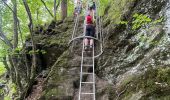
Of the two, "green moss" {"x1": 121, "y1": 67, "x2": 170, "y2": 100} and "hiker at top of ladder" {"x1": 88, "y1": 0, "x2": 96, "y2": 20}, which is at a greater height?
"hiker at top of ladder" {"x1": 88, "y1": 0, "x2": 96, "y2": 20}

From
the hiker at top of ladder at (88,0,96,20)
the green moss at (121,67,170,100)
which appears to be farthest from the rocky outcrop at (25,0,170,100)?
the hiker at top of ladder at (88,0,96,20)

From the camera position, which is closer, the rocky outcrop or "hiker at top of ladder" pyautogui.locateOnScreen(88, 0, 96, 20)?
the rocky outcrop

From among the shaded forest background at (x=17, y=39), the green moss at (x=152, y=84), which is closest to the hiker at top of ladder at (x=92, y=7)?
the shaded forest background at (x=17, y=39)

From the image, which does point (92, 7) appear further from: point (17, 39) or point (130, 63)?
point (130, 63)

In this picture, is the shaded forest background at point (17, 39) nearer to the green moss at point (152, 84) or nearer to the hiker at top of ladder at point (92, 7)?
the hiker at top of ladder at point (92, 7)

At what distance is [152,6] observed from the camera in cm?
855

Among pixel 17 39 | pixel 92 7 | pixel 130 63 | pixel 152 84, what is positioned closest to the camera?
pixel 152 84

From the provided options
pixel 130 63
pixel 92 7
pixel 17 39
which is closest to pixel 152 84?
pixel 130 63

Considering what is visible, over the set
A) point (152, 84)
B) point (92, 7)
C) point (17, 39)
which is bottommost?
point (152, 84)

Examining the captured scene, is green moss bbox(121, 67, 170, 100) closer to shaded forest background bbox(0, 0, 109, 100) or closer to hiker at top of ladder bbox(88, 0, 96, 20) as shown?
shaded forest background bbox(0, 0, 109, 100)

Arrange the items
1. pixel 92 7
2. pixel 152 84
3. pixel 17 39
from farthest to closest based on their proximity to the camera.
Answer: pixel 92 7 < pixel 17 39 < pixel 152 84

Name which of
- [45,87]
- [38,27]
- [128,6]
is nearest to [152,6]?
[128,6]

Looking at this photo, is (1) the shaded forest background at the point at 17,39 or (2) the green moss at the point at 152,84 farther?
(1) the shaded forest background at the point at 17,39

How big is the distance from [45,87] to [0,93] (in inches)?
255
